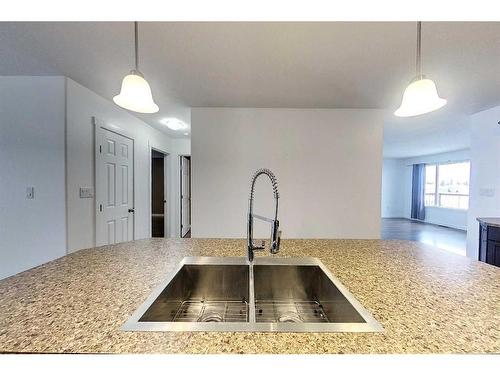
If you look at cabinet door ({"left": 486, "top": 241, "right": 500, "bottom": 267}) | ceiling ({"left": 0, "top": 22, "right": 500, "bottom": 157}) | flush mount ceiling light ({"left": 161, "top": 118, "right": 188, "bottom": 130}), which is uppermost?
ceiling ({"left": 0, "top": 22, "right": 500, "bottom": 157})

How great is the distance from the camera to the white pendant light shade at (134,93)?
1.21 metres

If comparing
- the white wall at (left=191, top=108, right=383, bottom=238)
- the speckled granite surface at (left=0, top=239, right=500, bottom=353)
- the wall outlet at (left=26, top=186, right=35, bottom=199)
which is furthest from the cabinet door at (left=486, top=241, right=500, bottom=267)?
the wall outlet at (left=26, top=186, right=35, bottom=199)

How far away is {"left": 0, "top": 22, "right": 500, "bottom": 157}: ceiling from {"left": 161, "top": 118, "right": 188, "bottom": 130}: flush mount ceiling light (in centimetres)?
83

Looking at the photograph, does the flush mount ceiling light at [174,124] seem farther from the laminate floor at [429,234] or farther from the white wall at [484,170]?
the laminate floor at [429,234]

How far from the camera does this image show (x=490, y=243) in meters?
2.23

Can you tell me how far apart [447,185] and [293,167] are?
22.9 feet

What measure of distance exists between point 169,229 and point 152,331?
4372mm

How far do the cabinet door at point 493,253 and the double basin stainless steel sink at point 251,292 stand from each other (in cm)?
225

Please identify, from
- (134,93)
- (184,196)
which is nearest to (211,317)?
(134,93)

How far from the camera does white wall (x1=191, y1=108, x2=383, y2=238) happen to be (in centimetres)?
308

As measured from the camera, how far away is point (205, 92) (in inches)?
103

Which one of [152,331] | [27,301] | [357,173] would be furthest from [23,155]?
[357,173]

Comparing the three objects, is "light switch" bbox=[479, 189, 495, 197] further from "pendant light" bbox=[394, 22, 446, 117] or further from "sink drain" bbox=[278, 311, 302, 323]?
"sink drain" bbox=[278, 311, 302, 323]
